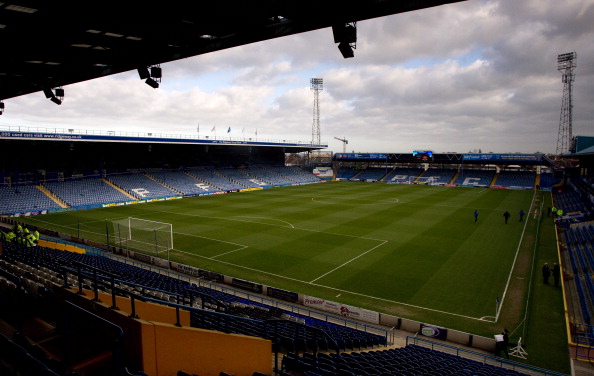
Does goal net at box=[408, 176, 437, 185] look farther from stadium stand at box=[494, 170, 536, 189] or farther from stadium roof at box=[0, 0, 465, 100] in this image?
stadium roof at box=[0, 0, 465, 100]

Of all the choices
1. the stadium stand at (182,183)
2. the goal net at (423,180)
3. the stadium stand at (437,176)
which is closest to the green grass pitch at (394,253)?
the stadium stand at (182,183)

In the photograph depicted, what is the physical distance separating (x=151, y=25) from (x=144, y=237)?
2347cm

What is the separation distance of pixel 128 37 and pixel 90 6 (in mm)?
2906

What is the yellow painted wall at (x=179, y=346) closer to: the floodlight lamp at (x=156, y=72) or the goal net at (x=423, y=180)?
the floodlight lamp at (x=156, y=72)

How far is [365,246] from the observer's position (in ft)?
86.7

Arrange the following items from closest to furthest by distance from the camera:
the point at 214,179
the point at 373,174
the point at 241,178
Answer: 1. the point at 214,179
2. the point at 241,178
3. the point at 373,174

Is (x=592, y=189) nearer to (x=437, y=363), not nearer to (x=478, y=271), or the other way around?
(x=478, y=271)

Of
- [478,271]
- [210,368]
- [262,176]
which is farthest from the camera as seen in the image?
[262,176]

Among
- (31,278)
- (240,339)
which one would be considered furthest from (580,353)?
(31,278)

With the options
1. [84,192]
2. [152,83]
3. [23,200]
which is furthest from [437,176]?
[152,83]

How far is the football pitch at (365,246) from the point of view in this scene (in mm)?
17812

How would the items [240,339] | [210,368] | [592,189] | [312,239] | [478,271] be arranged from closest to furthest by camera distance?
[210,368] → [240,339] → [478,271] → [312,239] → [592,189]

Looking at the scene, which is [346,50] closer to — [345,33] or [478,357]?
[345,33]

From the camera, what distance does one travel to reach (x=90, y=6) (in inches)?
234
